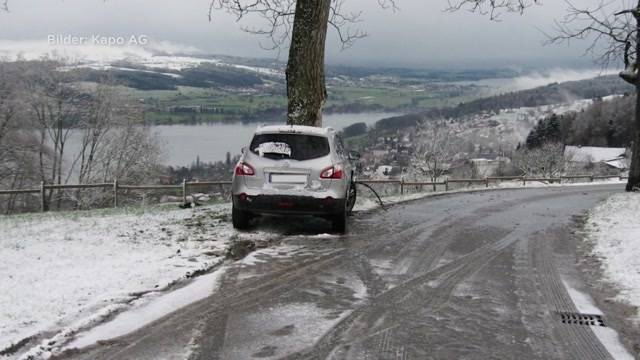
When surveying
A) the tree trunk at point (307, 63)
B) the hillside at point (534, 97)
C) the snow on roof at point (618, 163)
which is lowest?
the snow on roof at point (618, 163)

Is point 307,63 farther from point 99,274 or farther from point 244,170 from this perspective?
point 99,274

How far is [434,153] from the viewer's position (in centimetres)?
7088

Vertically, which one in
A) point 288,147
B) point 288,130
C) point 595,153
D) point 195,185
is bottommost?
point 595,153

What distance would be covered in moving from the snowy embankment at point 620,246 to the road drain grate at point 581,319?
1.16 feet

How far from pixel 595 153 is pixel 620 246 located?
99926 millimetres

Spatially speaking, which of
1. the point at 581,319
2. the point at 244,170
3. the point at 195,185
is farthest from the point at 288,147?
the point at 195,185

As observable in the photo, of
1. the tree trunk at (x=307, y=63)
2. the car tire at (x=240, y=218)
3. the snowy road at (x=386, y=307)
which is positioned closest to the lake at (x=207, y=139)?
the tree trunk at (x=307, y=63)

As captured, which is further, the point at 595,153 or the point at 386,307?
the point at 595,153

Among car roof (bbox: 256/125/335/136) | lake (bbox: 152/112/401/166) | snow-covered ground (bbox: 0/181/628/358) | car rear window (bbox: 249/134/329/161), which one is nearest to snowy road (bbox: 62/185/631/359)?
snow-covered ground (bbox: 0/181/628/358)

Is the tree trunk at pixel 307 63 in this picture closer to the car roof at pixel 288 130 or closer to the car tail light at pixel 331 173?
the car roof at pixel 288 130

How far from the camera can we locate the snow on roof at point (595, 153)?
95.4 metres

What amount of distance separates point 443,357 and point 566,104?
168m

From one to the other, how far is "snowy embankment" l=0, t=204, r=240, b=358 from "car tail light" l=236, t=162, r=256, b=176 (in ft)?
3.19

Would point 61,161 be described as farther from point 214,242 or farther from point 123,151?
point 214,242
